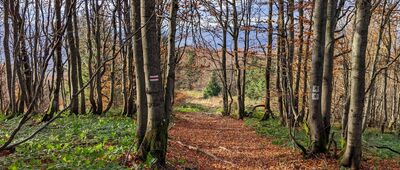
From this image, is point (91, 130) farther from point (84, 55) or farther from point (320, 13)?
point (84, 55)

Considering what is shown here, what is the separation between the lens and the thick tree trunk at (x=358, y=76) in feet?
20.4

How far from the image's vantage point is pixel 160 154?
592 centimetres

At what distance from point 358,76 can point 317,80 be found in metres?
1.47

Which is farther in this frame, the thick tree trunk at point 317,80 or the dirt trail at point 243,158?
the thick tree trunk at point 317,80

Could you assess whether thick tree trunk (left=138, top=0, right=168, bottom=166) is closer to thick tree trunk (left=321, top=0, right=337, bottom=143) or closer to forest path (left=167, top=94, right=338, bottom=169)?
forest path (left=167, top=94, right=338, bottom=169)

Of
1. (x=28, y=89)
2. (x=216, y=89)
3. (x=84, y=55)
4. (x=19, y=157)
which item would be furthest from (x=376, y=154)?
(x=216, y=89)

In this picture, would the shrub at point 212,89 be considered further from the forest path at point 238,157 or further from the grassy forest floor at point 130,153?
the forest path at point 238,157

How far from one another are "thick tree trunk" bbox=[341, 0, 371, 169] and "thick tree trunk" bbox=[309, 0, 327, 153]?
3.89 ft

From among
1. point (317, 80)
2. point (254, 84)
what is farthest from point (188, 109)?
point (317, 80)

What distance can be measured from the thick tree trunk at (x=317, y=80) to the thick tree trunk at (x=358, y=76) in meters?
1.19

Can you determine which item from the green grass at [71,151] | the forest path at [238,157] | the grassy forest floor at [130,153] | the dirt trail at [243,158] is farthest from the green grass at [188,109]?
the green grass at [71,151]

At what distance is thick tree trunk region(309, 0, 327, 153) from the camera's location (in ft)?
25.4

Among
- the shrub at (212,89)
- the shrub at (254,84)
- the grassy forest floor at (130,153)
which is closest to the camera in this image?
the grassy forest floor at (130,153)

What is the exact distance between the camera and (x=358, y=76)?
6289 millimetres
